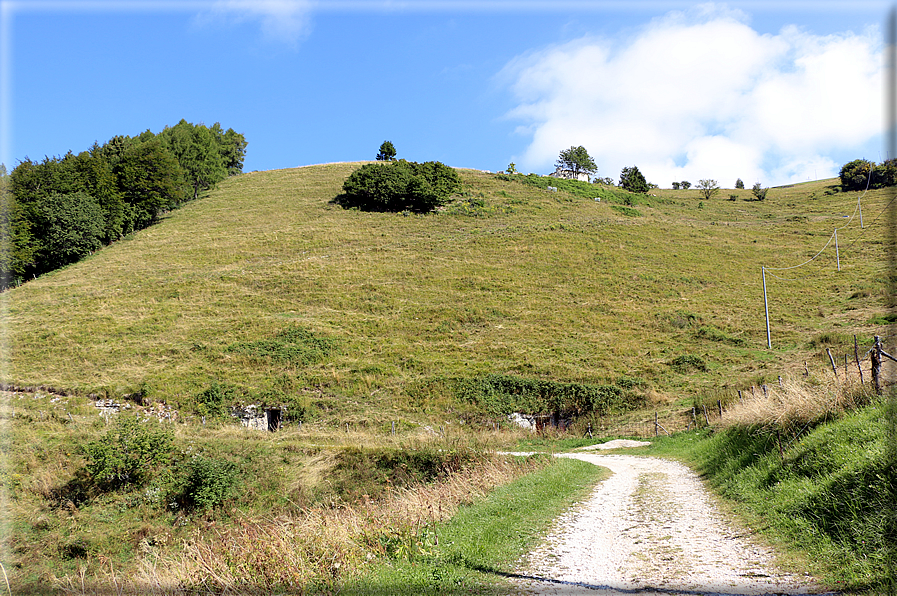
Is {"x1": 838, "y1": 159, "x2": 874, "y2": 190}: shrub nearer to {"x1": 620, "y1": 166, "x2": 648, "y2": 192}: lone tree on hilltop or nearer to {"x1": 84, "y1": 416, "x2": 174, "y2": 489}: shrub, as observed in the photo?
Result: {"x1": 620, "y1": 166, "x2": 648, "y2": 192}: lone tree on hilltop

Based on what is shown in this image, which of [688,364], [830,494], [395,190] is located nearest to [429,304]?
[688,364]

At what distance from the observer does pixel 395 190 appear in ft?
266

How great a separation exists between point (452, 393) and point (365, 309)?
1786cm

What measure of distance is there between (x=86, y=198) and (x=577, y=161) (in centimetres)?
10215

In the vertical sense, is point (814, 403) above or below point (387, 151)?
below

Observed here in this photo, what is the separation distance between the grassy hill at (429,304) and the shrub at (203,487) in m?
11.7

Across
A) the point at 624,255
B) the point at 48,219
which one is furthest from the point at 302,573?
the point at 48,219

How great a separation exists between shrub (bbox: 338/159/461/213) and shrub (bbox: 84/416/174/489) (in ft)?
213

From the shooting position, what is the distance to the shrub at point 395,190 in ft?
266

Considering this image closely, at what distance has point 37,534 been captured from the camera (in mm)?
15578

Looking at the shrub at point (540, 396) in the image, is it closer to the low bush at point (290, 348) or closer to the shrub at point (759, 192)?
the low bush at point (290, 348)

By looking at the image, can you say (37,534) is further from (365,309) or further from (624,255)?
(624,255)

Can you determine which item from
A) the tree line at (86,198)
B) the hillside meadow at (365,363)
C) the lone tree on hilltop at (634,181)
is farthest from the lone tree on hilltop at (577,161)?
the tree line at (86,198)

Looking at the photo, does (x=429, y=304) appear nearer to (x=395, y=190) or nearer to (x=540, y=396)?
(x=540, y=396)
